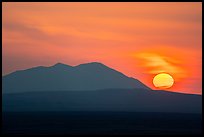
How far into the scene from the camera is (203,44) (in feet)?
21.7

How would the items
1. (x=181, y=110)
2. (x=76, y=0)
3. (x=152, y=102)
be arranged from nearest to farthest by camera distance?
(x=76, y=0)
(x=181, y=110)
(x=152, y=102)

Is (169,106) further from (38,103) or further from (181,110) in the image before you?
(38,103)

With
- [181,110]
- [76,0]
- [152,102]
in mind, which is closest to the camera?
[76,0]

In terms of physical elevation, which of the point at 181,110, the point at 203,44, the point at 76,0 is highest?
the point at 181,110

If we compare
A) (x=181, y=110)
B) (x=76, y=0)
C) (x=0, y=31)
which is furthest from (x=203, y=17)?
(x=181, y=110)

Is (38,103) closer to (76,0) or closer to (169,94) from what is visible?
(169,94)

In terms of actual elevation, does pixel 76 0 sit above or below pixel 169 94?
below

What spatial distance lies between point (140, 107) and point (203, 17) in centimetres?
19244

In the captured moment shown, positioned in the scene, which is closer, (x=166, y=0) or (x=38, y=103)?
Answer: (x=166, y=0)

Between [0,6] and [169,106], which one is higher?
[169,106]

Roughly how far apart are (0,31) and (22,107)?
180493 mm

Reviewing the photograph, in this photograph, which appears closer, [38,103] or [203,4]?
[203,4]

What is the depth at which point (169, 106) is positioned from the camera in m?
198

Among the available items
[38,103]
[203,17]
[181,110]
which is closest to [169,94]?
[181,110]
